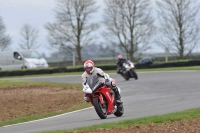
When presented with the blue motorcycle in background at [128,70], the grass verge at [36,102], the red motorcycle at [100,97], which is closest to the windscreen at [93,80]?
the red motorcycle at [100,97]

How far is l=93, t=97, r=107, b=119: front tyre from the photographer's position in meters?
13.3

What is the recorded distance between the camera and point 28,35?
75938mm

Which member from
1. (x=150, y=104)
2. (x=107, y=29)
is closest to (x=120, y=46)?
(x=107, y=29)

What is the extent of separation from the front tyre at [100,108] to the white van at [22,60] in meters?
34.2

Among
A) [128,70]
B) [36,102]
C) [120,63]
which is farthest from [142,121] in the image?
[120,63]

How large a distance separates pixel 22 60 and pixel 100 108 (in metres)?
35.4

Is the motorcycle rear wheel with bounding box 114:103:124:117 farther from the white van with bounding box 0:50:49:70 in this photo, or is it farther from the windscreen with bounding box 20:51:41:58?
the windscreen with bounding box 20:51:41:58

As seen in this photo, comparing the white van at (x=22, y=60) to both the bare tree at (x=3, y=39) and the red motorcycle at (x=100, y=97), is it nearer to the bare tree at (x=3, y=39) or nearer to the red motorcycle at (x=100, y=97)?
the bare tree at (x=3, y=39)

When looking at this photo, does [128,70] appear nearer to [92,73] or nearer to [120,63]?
[120,63]

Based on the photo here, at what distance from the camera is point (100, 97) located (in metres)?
13.5

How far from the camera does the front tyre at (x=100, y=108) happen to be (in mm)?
13289

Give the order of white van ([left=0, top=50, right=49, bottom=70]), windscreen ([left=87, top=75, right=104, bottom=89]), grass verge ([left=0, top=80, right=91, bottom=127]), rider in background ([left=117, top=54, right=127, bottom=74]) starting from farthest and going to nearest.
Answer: white van ([left=0, top=50, right=49, bottom=70])
rider in background ([left=117, top=54, right=127, bottom=74])
grass verge ([left=0, top=80, right=91, bottom=127])
windscreen ([left=87, top=75, right=104, bottom=89])

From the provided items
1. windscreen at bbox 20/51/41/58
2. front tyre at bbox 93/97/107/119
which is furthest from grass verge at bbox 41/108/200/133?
windscreen at bbox 20/51/41/58

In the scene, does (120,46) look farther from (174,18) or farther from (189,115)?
(189,115)
